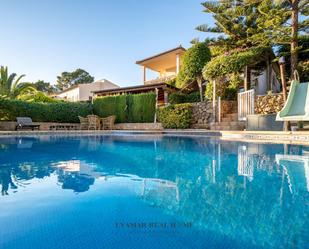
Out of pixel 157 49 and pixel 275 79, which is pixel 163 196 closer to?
pixel 275 79

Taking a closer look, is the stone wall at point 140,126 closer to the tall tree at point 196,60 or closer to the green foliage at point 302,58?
the tall tree at point 196,60

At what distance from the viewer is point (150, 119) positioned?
53.6ft

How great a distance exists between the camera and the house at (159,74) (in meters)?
18.0

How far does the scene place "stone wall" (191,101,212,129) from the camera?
13789 mm

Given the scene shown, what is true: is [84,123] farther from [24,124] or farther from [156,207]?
[156,207]

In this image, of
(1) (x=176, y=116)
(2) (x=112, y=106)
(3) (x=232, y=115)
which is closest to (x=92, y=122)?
(2) (x=112, y=106)

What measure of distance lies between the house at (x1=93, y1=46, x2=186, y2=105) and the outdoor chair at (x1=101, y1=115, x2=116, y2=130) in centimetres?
389

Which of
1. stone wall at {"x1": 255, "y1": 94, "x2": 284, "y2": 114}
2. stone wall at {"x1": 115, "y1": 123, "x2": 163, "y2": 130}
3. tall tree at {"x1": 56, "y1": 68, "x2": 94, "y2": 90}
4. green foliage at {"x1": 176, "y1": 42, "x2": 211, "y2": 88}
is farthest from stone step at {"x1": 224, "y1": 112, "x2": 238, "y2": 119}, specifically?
tall tree at {"x1": 56, "y1": 68, "x2": 94, "y2": 90}

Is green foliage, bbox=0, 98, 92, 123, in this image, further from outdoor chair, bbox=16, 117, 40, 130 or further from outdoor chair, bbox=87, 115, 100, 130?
outdoor chair, bbox=87, 115, 100, 130

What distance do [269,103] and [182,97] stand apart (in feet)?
25.9

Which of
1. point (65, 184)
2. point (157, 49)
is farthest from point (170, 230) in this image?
point (157, 49)

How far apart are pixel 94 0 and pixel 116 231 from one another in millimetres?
14355

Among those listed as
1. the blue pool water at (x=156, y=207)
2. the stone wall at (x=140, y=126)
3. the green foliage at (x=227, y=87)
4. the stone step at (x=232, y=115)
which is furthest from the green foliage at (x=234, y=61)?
the blue pool water at (x=156, y=207)

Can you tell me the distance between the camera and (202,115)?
552 inches
